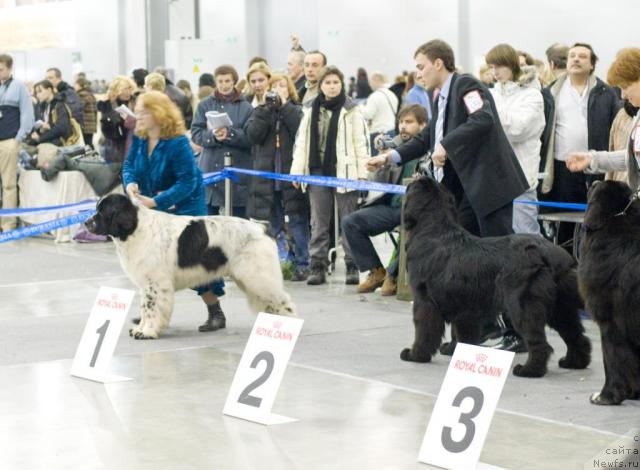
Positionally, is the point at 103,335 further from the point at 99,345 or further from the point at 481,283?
the point at 481,283

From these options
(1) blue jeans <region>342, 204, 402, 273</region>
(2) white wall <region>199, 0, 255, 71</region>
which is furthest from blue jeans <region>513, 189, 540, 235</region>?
(2) white wall <region>199, 0, 255, 71</region>

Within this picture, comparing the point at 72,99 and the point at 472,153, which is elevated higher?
the point at 72,99

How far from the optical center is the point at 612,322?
4.32 metres

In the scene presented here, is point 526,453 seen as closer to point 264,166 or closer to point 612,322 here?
point 612,322

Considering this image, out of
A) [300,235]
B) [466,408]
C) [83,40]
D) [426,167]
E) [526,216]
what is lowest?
[466,408]

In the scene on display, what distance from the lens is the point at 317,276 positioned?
8258mm

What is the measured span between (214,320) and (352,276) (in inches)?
80.3

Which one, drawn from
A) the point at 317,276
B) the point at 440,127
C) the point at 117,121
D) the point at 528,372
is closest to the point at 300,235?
the point at 317,276

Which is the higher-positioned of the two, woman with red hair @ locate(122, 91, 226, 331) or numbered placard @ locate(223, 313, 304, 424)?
woman with red hair @ locate(122, 91, 226, 331)

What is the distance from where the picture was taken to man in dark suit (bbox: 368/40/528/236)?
5.49 m

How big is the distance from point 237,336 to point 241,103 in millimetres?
3226

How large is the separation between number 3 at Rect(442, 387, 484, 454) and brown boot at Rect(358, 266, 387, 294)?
4.16m

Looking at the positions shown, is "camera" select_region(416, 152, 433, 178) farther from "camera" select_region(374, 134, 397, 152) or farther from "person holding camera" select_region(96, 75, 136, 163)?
"person holding camera" select_region(96, 75, 136, 163)

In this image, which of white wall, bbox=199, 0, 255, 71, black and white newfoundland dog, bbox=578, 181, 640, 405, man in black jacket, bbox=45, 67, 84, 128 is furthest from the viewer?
white wall, bbox=199, 0, 255, 71
